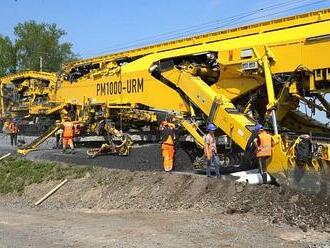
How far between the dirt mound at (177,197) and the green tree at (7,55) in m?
47.6

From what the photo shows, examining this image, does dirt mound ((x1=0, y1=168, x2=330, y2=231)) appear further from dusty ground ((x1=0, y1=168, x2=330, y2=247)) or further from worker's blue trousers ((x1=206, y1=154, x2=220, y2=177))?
worker's blue trousers ((x1=206, y1=154, x2=220, y2=177))

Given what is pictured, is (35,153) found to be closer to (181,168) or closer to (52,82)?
(52,82)

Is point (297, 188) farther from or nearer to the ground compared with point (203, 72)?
nearer to the ground

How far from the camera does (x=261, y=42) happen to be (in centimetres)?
1258

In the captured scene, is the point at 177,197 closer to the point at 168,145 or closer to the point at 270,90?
the point at 168,145

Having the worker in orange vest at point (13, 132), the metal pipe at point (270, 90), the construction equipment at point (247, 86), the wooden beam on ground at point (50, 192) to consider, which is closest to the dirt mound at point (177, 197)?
the wooden beam on ground at point (50, 192)

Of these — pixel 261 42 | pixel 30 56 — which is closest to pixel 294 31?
pixel 261 42

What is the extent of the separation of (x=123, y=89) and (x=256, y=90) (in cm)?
542

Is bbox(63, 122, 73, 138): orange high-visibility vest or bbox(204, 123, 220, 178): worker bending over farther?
bbox(63, 122, 73, 138): orange high-visibility vest

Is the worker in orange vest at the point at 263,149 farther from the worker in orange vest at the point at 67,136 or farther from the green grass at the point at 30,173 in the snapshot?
the worker in orange vest at the point at 67,136

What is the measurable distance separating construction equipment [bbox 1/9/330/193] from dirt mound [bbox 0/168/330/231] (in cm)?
54

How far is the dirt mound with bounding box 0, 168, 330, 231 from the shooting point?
10.0 metres

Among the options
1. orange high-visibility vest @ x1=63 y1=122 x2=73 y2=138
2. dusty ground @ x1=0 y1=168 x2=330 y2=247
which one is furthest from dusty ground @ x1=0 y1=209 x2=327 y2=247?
orange high-visibility vest @ x1=63 y1=122 x2=73 y2=138

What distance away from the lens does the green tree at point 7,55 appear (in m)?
61.0
